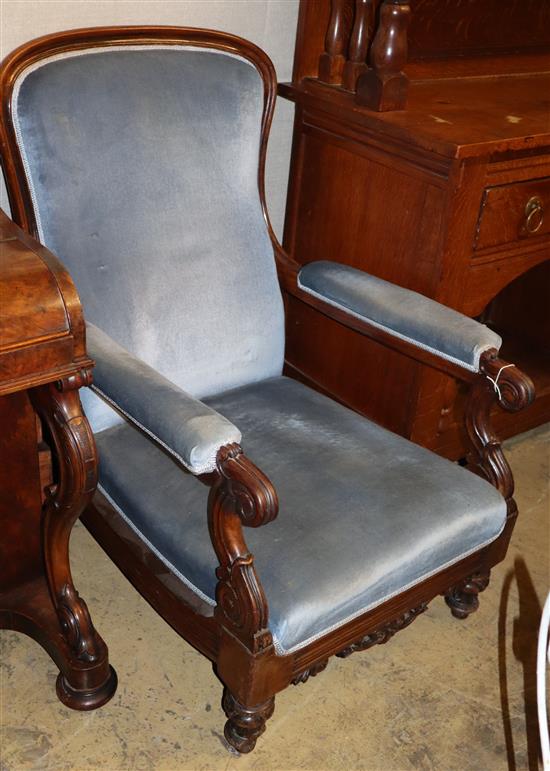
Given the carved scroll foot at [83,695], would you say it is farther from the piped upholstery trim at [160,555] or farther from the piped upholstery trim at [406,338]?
the piped upholstery trim at [406,338]

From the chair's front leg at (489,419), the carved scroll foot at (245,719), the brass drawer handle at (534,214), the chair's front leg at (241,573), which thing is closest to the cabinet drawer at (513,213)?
the brass drawer handle at (534,214)

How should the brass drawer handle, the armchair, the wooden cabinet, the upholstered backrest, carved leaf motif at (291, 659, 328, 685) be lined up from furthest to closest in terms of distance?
the brass drawer handle < the wooden cabinet < the upholstered backrest < carved leaf motif at (291, 659, 328, 685) < the armchair

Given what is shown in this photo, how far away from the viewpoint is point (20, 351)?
1176mm

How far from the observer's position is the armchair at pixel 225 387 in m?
1.34

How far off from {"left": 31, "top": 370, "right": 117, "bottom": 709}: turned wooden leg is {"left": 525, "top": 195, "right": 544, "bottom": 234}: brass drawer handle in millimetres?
1163

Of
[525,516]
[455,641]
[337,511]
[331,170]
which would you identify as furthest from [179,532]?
[525,516]

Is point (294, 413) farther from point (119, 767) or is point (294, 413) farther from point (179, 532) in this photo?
point (119, 767)

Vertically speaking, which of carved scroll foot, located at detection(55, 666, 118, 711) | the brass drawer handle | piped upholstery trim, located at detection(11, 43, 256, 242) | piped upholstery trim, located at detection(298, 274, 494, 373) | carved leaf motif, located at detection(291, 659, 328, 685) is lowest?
carved scroll foot, located at detection(55, 666, 118, 711)

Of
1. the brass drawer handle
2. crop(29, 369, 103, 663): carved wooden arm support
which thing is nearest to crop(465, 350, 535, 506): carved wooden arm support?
the brass drawer handle

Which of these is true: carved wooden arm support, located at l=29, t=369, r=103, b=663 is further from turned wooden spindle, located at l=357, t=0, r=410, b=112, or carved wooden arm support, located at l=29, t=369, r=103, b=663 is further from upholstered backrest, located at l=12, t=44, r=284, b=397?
turned wooden spindle, located at l=357, t=0, r=410, b=112

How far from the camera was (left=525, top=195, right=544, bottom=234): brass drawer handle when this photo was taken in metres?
1.93

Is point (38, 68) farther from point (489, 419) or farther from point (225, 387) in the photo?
point (489, 419)

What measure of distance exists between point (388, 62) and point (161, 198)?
610 millimetres

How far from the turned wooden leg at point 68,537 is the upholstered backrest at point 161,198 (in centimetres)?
33
